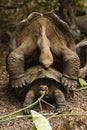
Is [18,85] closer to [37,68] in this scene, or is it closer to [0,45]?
[37,68]

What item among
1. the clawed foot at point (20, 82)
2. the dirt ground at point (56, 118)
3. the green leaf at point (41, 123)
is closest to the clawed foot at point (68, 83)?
the dirt ground at point (56, 118)

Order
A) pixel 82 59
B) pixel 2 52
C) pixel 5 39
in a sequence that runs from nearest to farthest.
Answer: pixel 82 59
pixel 2 52
pixel 5 39

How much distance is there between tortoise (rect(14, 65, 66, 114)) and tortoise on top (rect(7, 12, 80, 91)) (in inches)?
1.5

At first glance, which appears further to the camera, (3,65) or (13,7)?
(13,7)

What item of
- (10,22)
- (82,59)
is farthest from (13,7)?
(82,59)

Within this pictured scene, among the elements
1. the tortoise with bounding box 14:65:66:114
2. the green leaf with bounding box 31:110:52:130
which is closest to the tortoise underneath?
the tortoise with bounding box 14:65:66:114

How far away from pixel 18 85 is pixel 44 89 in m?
0.21

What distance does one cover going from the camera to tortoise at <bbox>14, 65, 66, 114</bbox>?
276 centimetres

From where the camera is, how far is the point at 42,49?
9.31ft

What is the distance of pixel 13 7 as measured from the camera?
4.46m

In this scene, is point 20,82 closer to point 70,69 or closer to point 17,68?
point 17,68

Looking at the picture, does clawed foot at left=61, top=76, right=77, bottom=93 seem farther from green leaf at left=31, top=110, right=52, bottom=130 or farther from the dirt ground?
green leaf at left=31, top=110, right=52, bottom=130

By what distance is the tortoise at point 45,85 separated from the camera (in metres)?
2.76

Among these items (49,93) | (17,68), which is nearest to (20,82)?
(17,68)
